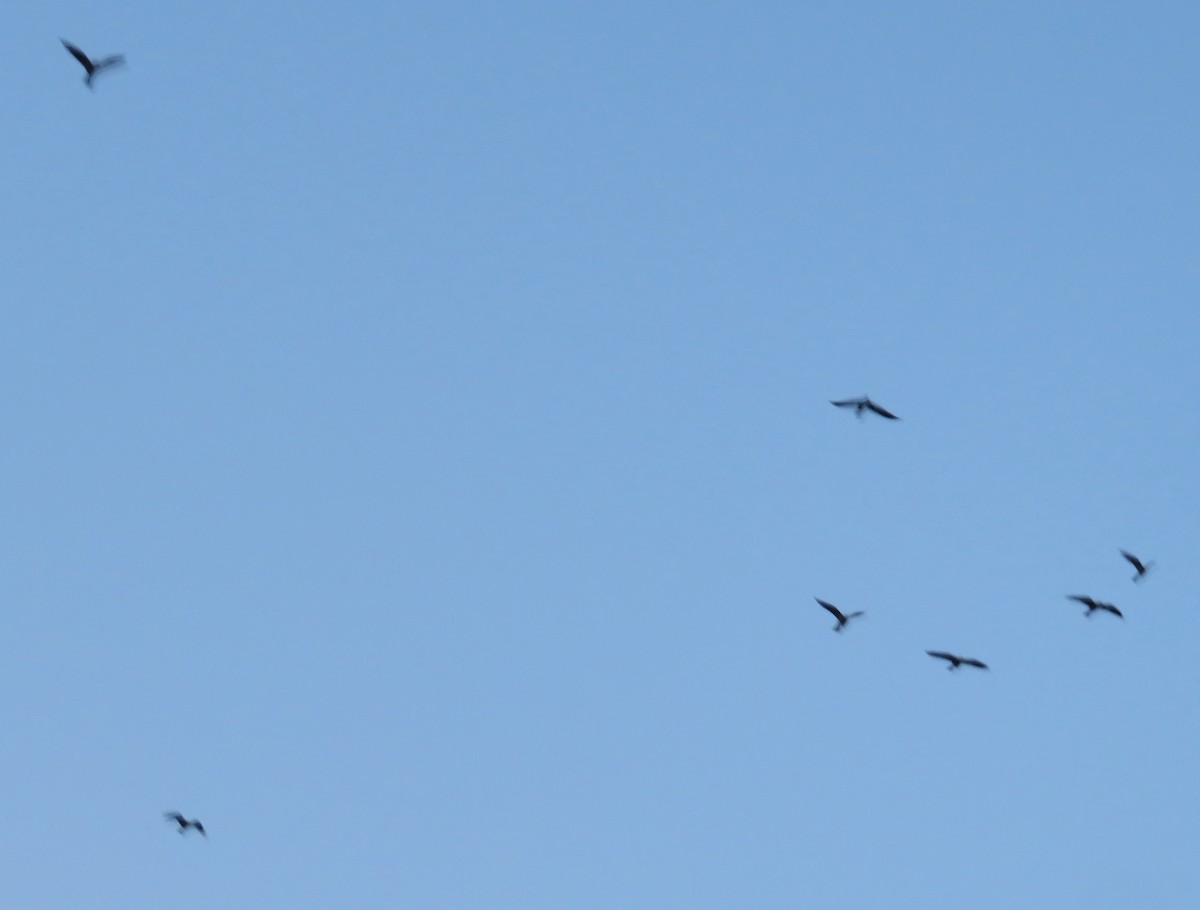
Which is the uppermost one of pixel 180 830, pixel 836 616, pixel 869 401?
pixel 869 401

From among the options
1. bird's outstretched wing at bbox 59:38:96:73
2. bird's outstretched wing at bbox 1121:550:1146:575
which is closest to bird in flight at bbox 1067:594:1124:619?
bird's outstretched wing at bbox 1121:550:1146:575

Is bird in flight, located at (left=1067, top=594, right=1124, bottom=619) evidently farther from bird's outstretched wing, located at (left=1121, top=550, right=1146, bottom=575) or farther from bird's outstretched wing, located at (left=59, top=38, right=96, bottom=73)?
bird's outstretched wing, located at (left=59, top=38, right=96, bottom=73)

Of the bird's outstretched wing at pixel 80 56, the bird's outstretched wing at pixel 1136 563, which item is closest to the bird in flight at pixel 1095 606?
the bird's outstretched wing at pixel 1136 563

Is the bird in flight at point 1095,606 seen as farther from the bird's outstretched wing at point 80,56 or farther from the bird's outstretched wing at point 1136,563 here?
the bird's outstretched wing at point 80,56

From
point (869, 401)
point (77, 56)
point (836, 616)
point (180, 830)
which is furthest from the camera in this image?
point (180, 830)

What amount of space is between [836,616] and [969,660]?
9.89 m

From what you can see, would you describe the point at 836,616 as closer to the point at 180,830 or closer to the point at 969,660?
the point at 969,660

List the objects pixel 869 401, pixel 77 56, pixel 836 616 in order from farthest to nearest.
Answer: pixel 836 616
pixel 869 401
pixel 77 56

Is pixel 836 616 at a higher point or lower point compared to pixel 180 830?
higher

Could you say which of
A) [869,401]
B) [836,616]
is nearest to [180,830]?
[836,616]

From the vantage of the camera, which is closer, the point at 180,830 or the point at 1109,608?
the point at 1109,608

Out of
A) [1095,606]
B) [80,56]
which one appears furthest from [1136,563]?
[80,56]

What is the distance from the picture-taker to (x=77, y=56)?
98.9 m

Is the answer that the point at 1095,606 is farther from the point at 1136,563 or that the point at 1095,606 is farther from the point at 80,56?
the point at 80,56
